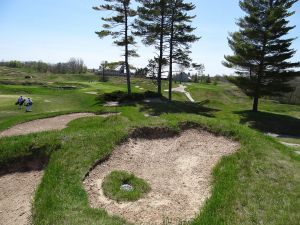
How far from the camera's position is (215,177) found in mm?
12430

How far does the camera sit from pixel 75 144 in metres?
15.1

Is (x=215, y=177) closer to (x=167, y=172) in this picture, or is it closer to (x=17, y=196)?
(x=167, y=172)

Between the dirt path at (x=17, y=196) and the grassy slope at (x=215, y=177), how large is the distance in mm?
523

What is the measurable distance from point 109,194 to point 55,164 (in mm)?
3490

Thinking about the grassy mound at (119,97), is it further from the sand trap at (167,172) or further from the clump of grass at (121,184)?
the clump of grass at (121,184)

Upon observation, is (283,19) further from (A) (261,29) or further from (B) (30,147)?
(B) (30,147)

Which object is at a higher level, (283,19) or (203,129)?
(283,19)

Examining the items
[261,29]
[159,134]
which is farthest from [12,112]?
[261,29]

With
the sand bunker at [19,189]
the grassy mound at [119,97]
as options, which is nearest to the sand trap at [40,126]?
the sand bunker at [19,189]

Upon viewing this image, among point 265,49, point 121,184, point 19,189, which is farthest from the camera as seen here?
point 265,49

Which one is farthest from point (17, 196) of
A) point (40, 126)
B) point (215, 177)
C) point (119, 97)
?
point (119, 97)

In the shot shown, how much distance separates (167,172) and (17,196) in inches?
238

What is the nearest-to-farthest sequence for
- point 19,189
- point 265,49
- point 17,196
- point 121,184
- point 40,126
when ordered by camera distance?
point 121,184, point 17,196, point 19,189, point 40,126, point 265,49

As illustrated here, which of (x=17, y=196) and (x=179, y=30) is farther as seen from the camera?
(x=179, y=30)
